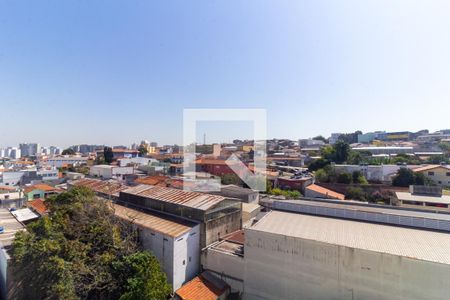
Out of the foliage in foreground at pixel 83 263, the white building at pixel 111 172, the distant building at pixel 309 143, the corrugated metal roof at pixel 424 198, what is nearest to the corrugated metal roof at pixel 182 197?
the foliage in foreground at pixel 83 263

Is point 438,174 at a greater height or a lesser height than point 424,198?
greater

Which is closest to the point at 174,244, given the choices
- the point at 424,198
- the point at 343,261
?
the point at 343,261

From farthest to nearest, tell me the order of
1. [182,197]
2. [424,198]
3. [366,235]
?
1. [424,198]
2. [182,197]
3. [366,235]

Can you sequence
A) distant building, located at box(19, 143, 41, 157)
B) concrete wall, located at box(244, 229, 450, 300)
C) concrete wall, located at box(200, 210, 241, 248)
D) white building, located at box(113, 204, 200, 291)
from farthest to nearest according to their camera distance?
distant building, located at box(19, 143, 41, 157), concrete wall, located at box(200, 210, 241, 248), white building, located at box(113, 204, 200, 291), concrete wall, located at box(244, 229, 450, 300)

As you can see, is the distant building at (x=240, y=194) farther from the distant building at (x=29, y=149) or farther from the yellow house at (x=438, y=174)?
the distant building at (x=29, y=149)

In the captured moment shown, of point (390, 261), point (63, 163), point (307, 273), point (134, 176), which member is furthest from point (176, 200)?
point (63, 163)

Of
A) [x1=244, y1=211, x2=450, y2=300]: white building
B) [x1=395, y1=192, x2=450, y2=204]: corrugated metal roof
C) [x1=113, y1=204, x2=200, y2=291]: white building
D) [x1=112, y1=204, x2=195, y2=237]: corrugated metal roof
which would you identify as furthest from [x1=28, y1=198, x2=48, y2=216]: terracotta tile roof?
[x1=395, y1=192, x2=450, y2=204]: corrugated metal roof

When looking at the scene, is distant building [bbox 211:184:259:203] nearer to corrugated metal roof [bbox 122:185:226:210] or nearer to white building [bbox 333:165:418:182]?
corrugated metal roof [bbox 122:185:226:210]

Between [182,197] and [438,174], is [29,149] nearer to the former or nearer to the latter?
[182,197]
